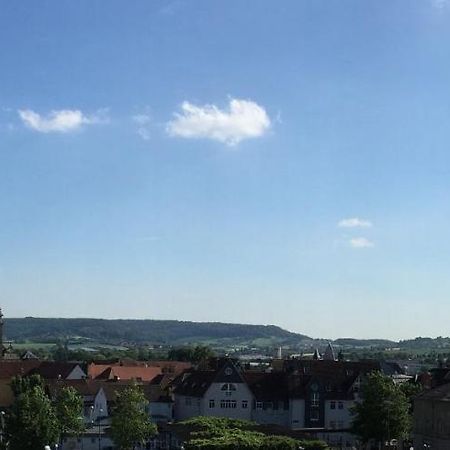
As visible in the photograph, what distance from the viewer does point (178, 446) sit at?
6750 cm

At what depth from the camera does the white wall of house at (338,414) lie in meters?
82.0

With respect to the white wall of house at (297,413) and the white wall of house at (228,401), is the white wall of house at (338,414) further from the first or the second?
the white wall of house at (228,401)

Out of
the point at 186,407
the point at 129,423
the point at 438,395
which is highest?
the point at 438,395

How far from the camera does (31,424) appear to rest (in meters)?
55.8

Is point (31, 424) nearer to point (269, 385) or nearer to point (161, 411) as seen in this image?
point (161, 411)

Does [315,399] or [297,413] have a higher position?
[315,399]

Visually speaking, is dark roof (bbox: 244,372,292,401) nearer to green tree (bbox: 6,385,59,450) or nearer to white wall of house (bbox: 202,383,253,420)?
white wall of house (bbox: 202,383,253,420)

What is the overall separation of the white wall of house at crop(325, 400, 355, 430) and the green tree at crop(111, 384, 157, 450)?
921 inches

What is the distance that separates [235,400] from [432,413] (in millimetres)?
29861

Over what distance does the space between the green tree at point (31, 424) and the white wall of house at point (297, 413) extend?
2947 centimetres

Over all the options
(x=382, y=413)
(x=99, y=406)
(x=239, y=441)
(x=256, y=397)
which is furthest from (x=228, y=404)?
(x=239, y=441)

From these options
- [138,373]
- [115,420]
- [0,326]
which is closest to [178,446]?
[115,420]

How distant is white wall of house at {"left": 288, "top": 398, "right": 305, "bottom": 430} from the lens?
8119 centimetres

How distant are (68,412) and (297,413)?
2578 cm
